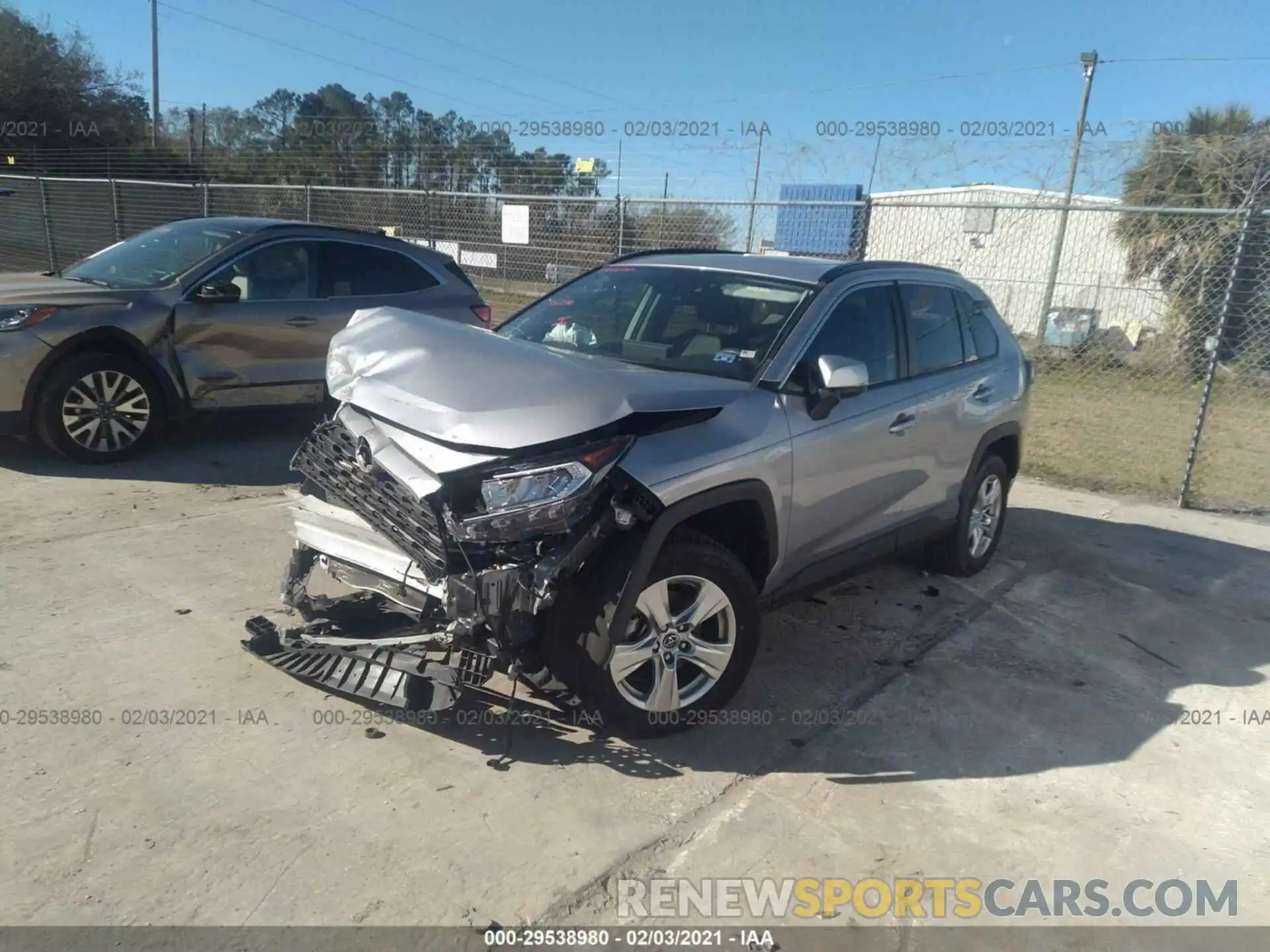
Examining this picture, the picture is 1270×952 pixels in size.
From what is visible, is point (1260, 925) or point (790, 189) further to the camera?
point (790, 189)

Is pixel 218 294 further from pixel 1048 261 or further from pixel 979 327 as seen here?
pixel 1048 261

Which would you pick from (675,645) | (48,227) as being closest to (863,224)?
(675,645)

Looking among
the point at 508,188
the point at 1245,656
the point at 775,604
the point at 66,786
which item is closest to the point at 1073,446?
the point at 1245,656

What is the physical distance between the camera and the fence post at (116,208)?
53.5 feet

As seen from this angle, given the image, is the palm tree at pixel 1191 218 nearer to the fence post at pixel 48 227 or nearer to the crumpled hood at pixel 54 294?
the crumpled hood at pixel 54 294

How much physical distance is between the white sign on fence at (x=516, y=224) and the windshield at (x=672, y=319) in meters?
7.95

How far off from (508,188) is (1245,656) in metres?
16.4

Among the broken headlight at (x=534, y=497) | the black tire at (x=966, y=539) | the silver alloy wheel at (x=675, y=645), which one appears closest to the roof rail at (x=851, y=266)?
the black tire at (x=966, y=539)

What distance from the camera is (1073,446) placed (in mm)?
10031

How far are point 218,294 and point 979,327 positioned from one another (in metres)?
5.19

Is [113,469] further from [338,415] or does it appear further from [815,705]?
[815,705]

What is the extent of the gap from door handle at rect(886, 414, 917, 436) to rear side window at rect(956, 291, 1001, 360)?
1.11m

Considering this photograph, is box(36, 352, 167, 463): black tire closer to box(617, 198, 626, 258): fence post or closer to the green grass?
box(617, 198, 626, 258): fence post

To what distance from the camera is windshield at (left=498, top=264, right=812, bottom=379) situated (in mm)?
4121
